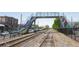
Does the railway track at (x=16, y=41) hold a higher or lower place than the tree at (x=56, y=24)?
lower

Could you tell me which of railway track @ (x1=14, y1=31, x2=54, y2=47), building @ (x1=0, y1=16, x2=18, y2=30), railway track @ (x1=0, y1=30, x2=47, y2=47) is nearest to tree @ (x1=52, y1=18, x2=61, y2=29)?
railway track @ (x1=14, y1=31, x2=54, y2=47)

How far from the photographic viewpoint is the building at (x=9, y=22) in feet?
27.0

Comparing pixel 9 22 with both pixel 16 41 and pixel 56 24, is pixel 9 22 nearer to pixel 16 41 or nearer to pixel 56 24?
pixel 16 41

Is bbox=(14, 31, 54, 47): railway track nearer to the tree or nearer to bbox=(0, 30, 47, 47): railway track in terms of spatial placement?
bbox=(0, 30, 47, 47): railway track

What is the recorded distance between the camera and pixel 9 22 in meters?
8.25

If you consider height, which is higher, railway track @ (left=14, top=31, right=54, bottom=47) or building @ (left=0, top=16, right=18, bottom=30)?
building @ (left=0, top=16, right=18, bottom=30)

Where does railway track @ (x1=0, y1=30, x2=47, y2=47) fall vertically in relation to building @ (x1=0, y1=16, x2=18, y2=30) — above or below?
below

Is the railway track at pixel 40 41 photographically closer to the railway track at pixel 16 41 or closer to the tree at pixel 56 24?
the railway track at pixel 16 41

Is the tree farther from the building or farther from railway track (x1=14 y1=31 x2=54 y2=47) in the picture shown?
the building

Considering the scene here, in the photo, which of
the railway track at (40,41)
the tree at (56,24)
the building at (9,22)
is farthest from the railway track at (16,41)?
the tree at (56,24)

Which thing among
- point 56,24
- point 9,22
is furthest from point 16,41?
point 56,24

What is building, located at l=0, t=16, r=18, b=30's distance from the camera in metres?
8.23
